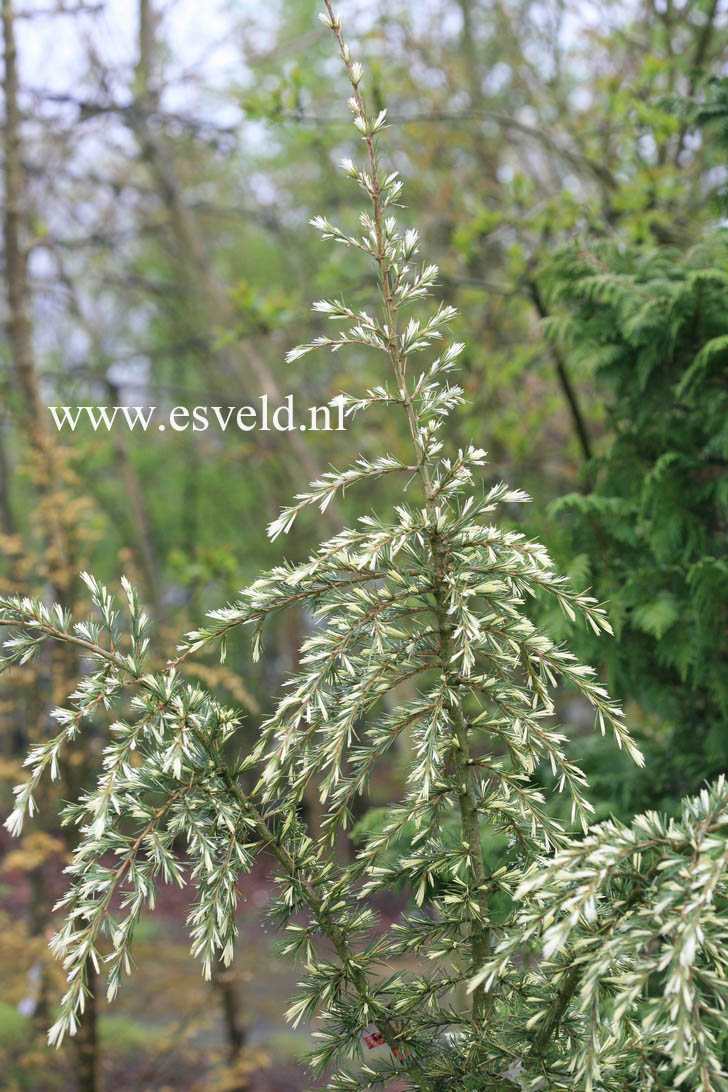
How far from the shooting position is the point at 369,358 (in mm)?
11438

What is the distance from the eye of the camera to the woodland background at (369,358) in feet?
9.61

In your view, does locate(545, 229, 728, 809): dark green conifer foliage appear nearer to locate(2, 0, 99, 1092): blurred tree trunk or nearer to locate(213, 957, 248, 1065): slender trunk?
locate(2, 0, 99, 1092): blurred tree trunk

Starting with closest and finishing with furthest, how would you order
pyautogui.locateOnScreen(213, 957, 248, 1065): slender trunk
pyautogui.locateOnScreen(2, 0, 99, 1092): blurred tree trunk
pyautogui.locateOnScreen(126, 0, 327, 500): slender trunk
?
pyautogui.locateOnScreen(2, 0, 99, 1092): blurred tree trunk
pyautogui.locateOnScreen(126, 0, 327, 500): slender trunk
pyautogui.locateOnScreen(213, 957, 248, 1065): slender trunk

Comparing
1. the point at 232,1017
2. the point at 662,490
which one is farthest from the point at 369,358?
the point at 662,490

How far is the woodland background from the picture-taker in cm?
293

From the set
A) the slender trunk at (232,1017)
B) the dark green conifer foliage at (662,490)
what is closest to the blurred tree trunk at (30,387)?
the slender trunk at (232,1017)

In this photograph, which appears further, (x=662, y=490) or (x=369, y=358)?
(x=369, y=358)

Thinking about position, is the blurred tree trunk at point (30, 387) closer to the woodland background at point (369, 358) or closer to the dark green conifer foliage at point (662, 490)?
the woodland background at point (369, 358)

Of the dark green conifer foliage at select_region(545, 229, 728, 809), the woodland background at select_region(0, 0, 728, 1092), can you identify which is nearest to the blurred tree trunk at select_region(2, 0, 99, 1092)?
the woodland background at select_region(0, 0, 728, 1092)

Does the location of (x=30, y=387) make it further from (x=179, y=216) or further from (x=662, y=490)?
(x=662, y=490)

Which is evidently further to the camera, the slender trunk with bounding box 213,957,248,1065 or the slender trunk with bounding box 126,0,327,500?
the slender trunk with bounding box 213,957,248,1065

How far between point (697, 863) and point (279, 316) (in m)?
3.82

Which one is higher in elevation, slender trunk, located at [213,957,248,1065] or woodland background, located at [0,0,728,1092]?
woodland background, located at [0,0,728,1092]

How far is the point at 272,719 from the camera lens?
1.66 metres
